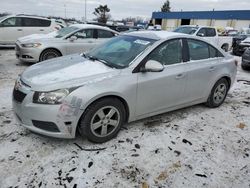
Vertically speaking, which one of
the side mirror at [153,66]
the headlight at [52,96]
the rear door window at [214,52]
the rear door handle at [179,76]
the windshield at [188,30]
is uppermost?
the windshield at [188,30]

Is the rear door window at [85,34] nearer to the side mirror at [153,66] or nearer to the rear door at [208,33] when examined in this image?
the side mirror at [153,66]

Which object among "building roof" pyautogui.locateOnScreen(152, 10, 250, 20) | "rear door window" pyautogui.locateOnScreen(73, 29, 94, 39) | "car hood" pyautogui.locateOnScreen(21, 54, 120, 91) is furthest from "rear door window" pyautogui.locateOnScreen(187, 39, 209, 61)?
"building roof" pyautogui.locateOnScreen(152, 10, 250, 20)

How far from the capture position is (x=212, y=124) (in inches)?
172

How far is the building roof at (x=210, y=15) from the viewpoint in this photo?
4619cm

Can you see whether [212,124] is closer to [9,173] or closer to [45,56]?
[9,173]

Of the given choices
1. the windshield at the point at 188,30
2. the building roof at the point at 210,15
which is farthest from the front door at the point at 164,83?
the building roof at the point at 210,15

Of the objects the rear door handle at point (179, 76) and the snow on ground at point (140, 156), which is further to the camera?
the rear door handle at point (179, 76)

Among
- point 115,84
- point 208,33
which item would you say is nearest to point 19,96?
point 115,84

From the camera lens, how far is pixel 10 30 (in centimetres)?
1167

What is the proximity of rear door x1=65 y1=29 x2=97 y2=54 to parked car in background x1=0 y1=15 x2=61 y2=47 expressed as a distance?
4.48 meters

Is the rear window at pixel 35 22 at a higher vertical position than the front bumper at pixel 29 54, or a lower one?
higher

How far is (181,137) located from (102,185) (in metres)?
1.65

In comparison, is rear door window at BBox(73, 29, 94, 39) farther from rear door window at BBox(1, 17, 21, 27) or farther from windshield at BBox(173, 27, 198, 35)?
windshield at BBox(173, 27, 198, 35)

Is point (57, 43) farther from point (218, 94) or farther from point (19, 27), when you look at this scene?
point (218, 94)
